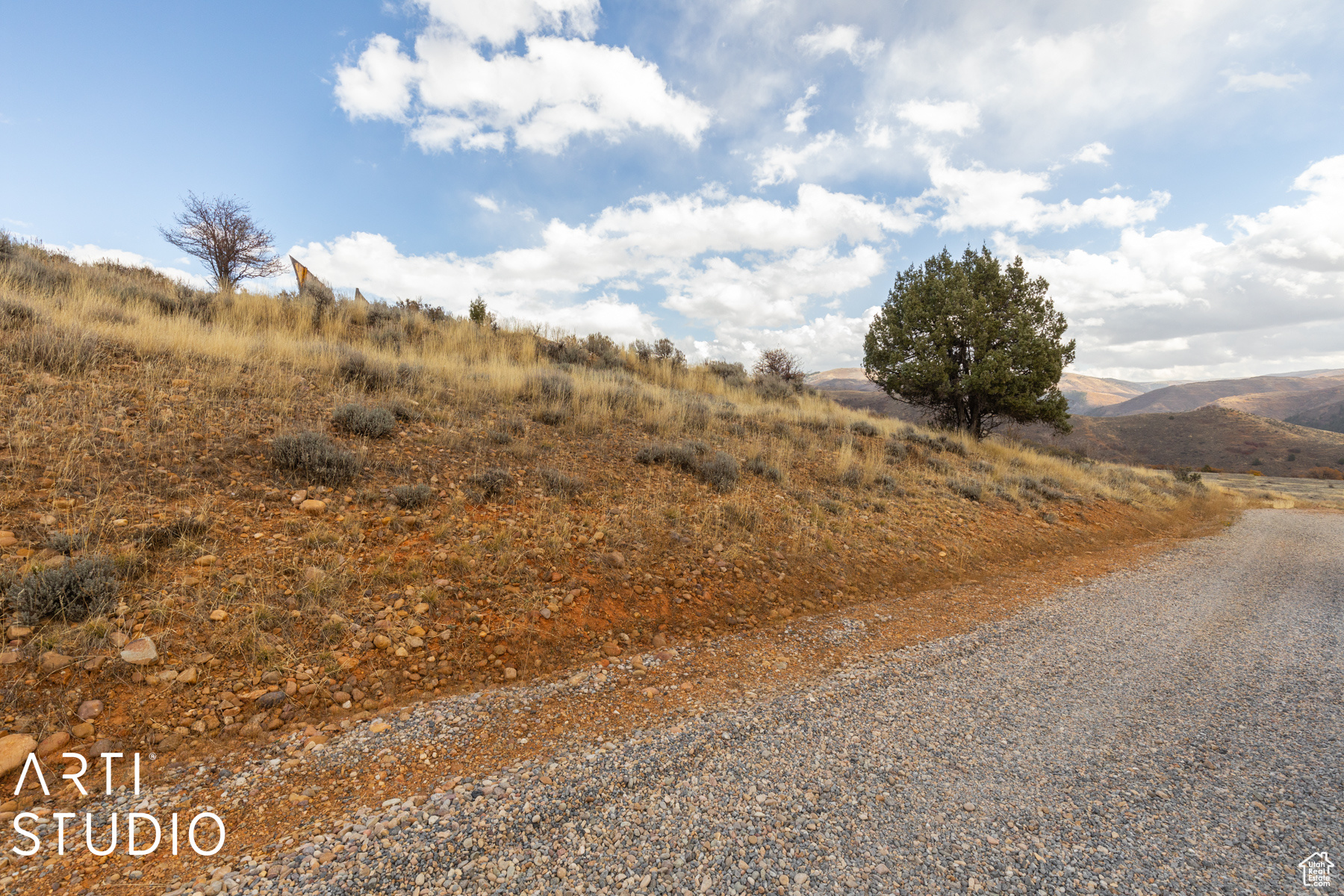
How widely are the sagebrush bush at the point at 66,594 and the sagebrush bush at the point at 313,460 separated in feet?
6.26

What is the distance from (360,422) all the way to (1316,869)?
321 inches

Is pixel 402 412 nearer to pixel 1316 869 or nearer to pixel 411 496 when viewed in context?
pixel 411 496

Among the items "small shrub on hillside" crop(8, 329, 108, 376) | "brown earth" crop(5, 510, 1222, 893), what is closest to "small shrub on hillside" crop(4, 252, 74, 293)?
"small shrub on hillside" crop(8, 329, 108, 376)

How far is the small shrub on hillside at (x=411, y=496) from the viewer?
5.40 m

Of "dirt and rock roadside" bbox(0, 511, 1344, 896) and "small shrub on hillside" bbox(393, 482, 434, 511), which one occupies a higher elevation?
"small shrub on hillside" bbox(393, 482, 434, 511)

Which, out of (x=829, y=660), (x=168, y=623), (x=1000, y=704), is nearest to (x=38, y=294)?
(x=168, y=623)

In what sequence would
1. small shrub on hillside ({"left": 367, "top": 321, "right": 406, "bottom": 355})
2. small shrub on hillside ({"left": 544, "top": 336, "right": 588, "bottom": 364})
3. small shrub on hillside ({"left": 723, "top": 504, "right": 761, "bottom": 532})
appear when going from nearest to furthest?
small shrub on hillside ({"left": 723, "top": 504, "right": 761, "bottom": 532}) → small shrub on hillside ({"left": 367, "top": 321, "right": 406, "bottom": 355}) → small shrub on hillside ({"left": 544, "top": 336, "right": 588, "bottom": 364})

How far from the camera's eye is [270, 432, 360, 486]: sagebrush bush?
5.45 metres

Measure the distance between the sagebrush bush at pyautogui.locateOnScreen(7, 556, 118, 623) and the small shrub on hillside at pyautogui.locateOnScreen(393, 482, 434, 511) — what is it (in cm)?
211

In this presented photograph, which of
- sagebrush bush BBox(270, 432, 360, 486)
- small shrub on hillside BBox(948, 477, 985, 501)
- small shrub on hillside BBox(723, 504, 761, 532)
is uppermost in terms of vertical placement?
sagebrush bush BBox(270, 432, 360, 486)

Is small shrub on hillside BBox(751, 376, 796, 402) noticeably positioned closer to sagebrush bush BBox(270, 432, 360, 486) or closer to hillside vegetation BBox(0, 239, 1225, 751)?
hillside vegetation BBox(0, 239, 1225, 751)

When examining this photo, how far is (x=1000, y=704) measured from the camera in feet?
11.4

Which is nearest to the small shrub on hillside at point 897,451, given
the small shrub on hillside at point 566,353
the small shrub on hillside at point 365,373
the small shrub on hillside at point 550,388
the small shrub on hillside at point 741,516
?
the small shrub on hillside at point 741,516

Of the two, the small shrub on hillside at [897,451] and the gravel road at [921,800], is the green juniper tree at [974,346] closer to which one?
the small shrub on hillside at [897,451]
